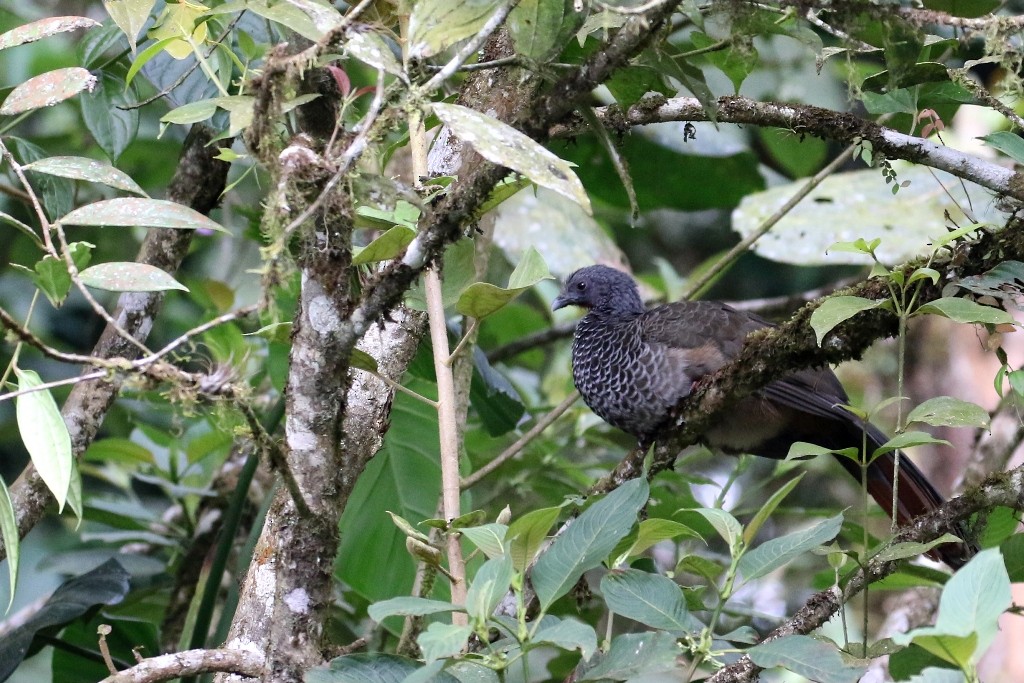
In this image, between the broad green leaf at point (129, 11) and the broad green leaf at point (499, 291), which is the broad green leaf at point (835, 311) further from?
the broad green leaf at point (129, 11)

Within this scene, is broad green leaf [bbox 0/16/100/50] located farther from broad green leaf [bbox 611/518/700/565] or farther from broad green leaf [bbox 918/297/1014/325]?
broad green leaf [bbox 918/297/1014/325]

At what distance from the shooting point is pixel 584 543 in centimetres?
121

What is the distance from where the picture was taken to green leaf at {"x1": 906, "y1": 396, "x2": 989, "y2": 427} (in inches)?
59.4

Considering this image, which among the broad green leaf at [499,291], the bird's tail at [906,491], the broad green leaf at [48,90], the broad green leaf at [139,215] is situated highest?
the broad green leaf at [48,90]

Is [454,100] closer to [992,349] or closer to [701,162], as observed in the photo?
[992,349]

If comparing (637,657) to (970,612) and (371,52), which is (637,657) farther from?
(371,52)

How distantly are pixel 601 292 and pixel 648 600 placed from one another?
2093 millimetres

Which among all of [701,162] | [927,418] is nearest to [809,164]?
[701,162]

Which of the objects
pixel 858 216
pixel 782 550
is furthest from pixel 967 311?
pixel 858 216

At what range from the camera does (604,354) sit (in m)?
2.94

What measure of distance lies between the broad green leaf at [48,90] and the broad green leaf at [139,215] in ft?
0.84

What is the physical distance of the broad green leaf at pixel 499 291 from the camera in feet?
4.66

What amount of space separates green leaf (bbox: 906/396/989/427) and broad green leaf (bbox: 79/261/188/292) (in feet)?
3.69

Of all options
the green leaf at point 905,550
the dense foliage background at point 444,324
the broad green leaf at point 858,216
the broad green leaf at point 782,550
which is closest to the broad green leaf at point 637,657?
the dense foliage background at point 444,324
